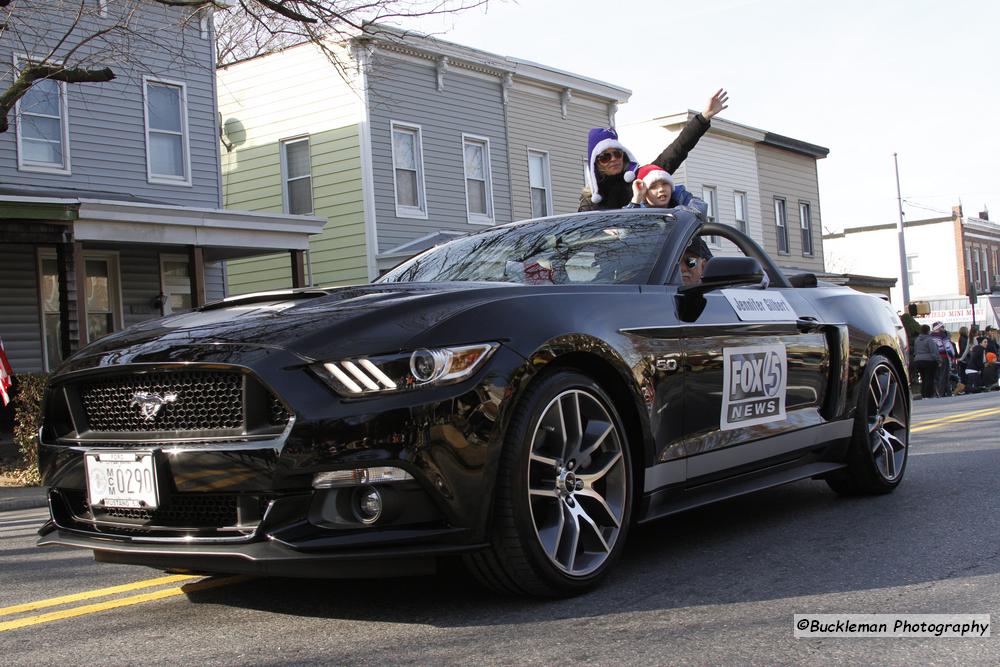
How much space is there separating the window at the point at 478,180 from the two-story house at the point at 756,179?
708cm

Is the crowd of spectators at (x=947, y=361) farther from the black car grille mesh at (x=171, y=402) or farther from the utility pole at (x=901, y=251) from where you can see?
the black car grille mesh at (x=171, y=402)

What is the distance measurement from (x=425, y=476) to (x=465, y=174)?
1925 cm

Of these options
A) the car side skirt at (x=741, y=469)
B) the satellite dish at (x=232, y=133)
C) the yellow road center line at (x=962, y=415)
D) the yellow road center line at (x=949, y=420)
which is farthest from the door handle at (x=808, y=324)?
the satellite dish at (x=232, y=133)

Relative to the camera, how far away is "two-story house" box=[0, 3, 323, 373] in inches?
566

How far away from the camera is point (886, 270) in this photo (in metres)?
62.3

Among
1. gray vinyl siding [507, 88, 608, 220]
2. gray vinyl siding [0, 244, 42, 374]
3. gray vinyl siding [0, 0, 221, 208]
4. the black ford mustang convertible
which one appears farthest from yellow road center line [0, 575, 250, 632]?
gray vinyl siding [507, 88, 608, 220]

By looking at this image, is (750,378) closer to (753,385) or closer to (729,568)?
(753,385)

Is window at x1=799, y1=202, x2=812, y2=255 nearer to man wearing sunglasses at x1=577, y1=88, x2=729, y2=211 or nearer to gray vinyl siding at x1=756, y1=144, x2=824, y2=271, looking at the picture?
gray vinyl siding at x1=756, y1=144, x2=824, y2=271

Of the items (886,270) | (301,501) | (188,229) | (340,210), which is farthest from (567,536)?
(886,270)

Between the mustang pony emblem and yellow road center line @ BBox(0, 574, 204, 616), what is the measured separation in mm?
1079

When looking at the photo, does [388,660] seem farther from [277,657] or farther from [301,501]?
[301,501]

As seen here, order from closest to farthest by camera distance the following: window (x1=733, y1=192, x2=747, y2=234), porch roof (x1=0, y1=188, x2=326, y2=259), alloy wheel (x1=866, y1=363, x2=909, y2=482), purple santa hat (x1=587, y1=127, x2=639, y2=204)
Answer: alloy wheel (x1=866, y1=363, x2=909, y2=482) → purple santa hat (x1=587, y1=127, x2=639, y2=204) → porch roof (x1=0, y1=188, x2=326, y2=259) → window (x1=733, y1=192, x2=747, y2=234)

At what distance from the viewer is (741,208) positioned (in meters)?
31.0

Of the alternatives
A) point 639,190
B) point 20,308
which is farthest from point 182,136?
point 639,190
